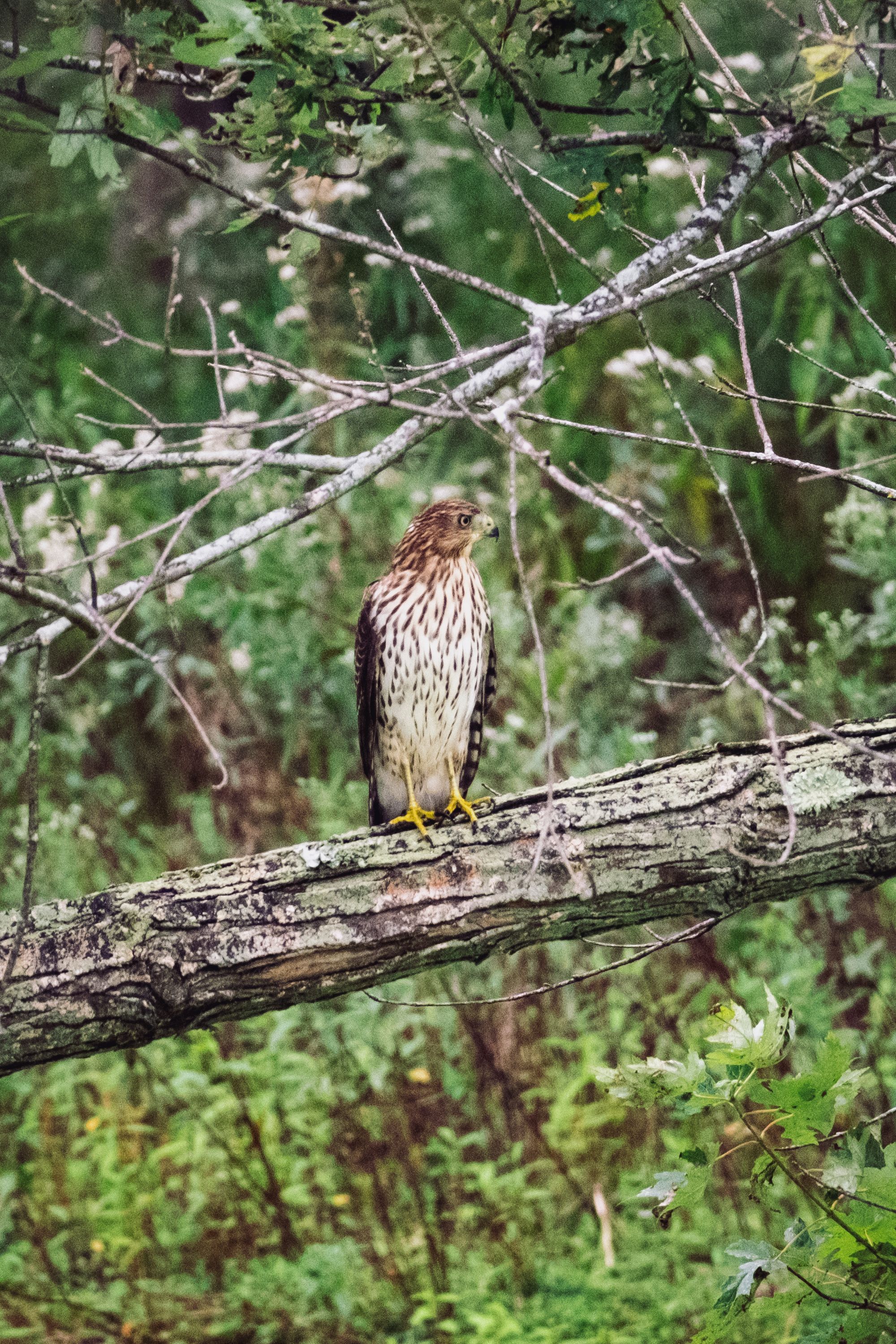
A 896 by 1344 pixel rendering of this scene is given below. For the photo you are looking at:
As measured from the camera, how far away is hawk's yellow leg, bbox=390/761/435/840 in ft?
8.72

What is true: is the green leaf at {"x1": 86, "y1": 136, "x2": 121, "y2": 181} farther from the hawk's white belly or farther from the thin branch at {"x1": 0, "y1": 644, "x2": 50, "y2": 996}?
the hawk's white belly

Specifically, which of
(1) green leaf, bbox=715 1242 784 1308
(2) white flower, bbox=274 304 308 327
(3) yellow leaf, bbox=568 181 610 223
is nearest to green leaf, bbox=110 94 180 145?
(3) yellow leaf, bbox=568 181 610 223

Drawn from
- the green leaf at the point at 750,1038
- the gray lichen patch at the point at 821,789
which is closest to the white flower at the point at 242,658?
the gray lichen patch at the point at 821,789

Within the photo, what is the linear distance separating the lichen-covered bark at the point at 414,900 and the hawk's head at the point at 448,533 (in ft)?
3.90

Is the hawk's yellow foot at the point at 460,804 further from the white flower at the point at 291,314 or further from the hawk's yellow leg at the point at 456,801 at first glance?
the white flower at the point at 291,314

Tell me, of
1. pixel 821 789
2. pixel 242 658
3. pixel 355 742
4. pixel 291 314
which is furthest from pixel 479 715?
pixel 291 314

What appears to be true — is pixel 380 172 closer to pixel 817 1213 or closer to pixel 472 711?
pixel 472 711

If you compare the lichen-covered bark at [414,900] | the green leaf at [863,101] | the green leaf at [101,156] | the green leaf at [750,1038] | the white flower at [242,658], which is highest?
the white flower at [242,658]

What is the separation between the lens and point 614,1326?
310cm

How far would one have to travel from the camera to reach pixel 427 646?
3234 mm

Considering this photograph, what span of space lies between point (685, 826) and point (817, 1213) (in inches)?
42.9

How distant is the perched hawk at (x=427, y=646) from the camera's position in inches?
128

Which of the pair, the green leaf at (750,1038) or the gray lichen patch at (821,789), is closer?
the green leaf at (750,1038)

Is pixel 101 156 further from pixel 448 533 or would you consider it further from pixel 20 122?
pixel 448 533
